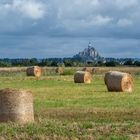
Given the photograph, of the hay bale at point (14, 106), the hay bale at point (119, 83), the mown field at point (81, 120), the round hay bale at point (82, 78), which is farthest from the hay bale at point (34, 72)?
the hay bale at point (14, 106)

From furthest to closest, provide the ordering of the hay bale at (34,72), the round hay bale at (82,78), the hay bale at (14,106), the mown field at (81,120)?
the hay bale at (34,72) → the round hay bale at (82,78) → the hay bale at (14,106) → the mown field at (81,120)

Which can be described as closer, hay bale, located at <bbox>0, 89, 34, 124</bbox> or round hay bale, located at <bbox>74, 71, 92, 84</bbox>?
hay bale, located at <bbox>0, 89, 34, 124</bbox>

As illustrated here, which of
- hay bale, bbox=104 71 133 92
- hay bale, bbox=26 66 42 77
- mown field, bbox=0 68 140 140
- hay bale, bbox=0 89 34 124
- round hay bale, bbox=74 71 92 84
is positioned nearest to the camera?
mown field, bbox=0 68 140 140

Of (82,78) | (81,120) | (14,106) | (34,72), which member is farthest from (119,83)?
(34,72)

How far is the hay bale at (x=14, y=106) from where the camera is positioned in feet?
61.3

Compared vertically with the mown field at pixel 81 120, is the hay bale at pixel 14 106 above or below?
above

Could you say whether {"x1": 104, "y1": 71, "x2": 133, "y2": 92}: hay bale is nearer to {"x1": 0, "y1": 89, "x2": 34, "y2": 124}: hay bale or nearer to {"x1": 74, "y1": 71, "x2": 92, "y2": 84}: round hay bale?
{"x1": 74, "y1": 71, "x2": 92, "y2": 84}: round hay bale

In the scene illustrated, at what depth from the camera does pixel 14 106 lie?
18.8 m

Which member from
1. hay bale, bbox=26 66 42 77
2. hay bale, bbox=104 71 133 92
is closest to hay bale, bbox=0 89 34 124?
hay bale, bbox=104 71 133 92

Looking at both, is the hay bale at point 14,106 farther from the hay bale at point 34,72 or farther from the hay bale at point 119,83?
the hay bale at point 34,72

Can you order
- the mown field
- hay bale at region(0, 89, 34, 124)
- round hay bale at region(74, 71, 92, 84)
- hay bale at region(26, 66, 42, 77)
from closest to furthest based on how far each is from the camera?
the mown field → hay bale at region(0, 89, 34, 124) → round hay bale at region(74, 71, 92, 84) → hay bale at region(26, 66, 42, 77)

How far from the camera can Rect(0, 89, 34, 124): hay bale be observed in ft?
61.3

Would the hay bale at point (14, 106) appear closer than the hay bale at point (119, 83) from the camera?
Yes

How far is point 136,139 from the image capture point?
1452 cm
